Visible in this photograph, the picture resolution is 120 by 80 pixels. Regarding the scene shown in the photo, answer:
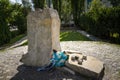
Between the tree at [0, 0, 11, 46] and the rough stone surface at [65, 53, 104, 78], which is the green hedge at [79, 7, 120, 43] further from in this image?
the rough stone surface at [65, 53, 104, 78]

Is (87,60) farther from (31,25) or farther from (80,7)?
(80,7)

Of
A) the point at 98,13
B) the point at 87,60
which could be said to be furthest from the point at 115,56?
the point at 98,13

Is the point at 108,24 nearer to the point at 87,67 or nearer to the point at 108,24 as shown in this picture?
the point at 108,24

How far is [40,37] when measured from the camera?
500 centimetres

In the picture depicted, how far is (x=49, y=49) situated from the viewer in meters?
4.91

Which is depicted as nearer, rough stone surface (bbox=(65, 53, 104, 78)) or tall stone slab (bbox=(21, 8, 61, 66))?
rough stone surface (bbox=(65, 53, 104, 78))

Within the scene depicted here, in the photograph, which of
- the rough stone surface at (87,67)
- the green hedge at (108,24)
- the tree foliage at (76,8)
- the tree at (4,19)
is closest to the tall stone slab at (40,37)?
the rough stone surface at (87,67)

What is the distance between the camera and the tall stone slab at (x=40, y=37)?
4.93m

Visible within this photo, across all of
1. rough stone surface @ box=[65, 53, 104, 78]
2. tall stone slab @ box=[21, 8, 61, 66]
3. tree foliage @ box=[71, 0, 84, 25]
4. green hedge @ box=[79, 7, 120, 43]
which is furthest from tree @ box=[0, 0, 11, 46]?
tree foliage @ box=[71, 0, 84, 25]

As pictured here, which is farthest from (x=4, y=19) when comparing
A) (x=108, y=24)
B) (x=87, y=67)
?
(x=87, y=67)

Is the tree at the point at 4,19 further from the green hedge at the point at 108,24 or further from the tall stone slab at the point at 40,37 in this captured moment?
the tall stone slab at the point at 40,37

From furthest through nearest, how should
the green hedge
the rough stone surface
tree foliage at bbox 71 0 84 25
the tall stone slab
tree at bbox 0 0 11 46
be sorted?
tree foliage at bbox 71 0 84 25
tree at bbox 0 0 11 46
the green hedge
the tall stone slab
the rough stone surface

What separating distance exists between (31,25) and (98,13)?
6758 mm

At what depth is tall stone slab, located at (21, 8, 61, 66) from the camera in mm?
4926
